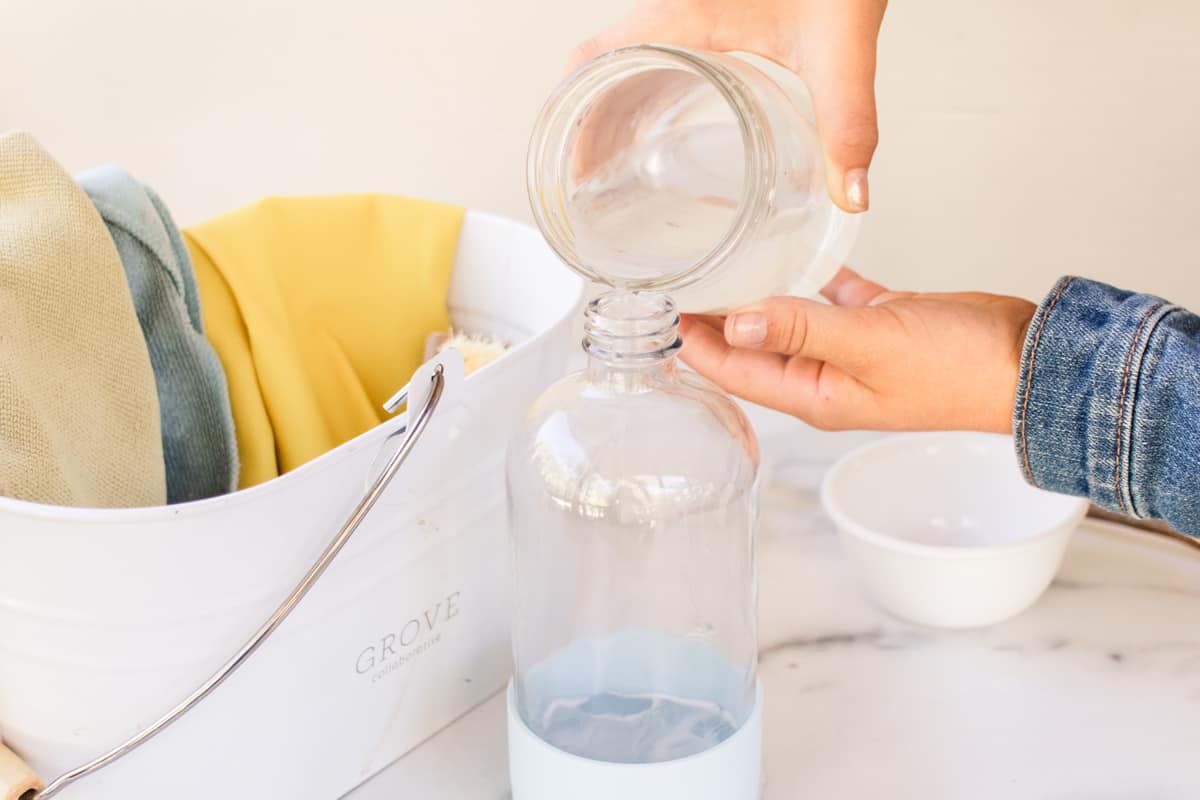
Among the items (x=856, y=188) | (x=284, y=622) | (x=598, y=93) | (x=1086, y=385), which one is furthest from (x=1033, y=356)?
(x=284, y=622)

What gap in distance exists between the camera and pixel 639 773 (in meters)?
0.54

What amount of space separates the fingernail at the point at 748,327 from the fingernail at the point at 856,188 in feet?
0.22

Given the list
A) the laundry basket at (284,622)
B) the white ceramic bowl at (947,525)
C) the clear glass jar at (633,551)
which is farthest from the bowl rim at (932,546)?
the laundry basket at (284,622)

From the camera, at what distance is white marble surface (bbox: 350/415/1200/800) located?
2.11 feet

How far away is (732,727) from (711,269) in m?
0.22

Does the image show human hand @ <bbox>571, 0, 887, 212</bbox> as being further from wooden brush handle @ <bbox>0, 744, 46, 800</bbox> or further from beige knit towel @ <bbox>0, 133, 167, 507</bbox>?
wooden brush handle @ <bbox>0, 744, 46, 800</bbox>

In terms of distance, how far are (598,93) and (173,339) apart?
0.29 metres

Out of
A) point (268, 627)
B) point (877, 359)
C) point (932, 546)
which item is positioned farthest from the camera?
point (932, 546)

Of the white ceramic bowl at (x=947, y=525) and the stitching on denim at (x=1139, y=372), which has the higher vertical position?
the stitching on denim at (x=1139, y=372)

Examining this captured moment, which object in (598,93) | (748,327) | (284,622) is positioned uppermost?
(598,93)

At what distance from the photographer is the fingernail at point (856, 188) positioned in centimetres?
56

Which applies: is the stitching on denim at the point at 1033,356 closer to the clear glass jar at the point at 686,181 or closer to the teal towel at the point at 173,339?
the clear glass jar at the point at 686,181

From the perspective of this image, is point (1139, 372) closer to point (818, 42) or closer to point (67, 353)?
point (818, 42)

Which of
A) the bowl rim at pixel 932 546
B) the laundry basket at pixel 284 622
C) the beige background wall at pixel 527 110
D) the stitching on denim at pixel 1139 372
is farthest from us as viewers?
the beige background wall at pixel 527 110
